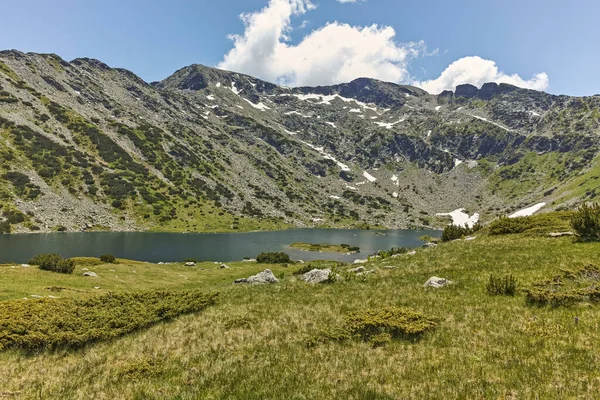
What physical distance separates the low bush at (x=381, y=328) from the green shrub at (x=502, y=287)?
5.66 meters

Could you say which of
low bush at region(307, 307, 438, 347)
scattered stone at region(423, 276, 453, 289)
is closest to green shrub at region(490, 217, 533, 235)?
scattered stone at region(423, 276, 453, 289)

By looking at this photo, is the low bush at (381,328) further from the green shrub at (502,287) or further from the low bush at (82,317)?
the low bush at (82,317)

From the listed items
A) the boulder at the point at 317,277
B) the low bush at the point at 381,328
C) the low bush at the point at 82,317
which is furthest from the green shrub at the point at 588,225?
the low bush at the point at 82,317

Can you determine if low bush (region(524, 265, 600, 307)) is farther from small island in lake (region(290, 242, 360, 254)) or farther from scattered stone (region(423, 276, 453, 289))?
small island in lake (region(290, 242, 360, 254))

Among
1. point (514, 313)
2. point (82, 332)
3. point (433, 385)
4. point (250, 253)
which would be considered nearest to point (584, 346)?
point (514, 313)

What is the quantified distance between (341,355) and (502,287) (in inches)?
417

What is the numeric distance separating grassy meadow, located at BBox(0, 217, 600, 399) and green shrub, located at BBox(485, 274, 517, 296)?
1.10ft

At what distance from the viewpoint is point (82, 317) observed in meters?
16.5

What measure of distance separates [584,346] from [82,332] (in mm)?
18787

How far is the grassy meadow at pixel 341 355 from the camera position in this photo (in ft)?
28.2

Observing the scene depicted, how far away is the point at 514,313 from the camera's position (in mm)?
13906

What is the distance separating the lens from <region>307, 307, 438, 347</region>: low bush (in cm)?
1266

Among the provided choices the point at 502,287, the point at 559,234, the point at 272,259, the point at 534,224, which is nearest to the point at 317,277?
the point at 502,287

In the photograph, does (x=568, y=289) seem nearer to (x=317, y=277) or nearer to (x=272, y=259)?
(x=317, y=277)
